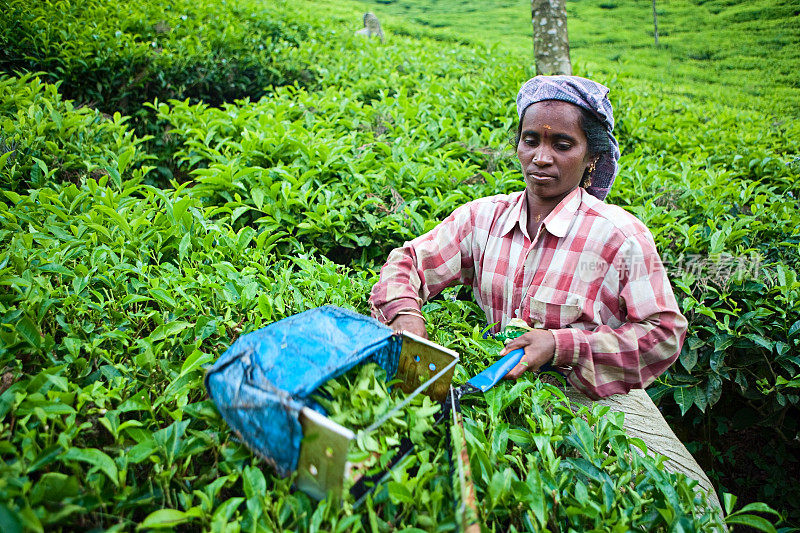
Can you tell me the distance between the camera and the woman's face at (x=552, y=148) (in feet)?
5.61

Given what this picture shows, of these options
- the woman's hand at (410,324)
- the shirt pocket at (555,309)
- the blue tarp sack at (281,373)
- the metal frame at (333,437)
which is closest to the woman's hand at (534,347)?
the shirt pocket at (555,309)

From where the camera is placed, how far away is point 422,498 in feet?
3.33

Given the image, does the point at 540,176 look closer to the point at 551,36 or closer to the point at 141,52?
the point at 551,36

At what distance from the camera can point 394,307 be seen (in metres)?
1.71

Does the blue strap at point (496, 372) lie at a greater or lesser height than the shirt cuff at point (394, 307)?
lesser

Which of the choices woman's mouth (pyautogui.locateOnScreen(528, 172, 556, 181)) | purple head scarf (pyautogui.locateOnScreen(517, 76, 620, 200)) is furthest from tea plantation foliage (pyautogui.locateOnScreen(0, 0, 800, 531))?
purple head scarf (pyautogui.locateOnScreen(517, 76, 620, 200))

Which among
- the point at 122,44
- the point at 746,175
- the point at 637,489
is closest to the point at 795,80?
the point at 746,175

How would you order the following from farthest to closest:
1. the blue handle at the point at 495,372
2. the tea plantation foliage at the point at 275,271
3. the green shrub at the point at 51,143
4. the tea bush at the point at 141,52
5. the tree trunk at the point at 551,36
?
the tree trunk at the point at 551,36
the tea bush at the point at 141,52
the green shrub at the point at 51,143
the blue handle at the point at 495,372
the tea plantation foliage at the point at 275,271

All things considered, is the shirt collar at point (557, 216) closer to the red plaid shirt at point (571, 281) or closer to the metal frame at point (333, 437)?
the red plaid shirt at point (571, 281)

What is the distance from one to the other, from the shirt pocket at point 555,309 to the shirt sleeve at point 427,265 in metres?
0.39

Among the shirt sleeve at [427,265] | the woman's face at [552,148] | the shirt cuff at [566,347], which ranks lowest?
the shirt cuff at [566,347]

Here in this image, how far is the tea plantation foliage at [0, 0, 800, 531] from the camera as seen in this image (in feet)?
3.49

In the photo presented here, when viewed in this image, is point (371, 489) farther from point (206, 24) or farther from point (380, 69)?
point (206, 24)

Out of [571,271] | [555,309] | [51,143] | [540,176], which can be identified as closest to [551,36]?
[540,176]
